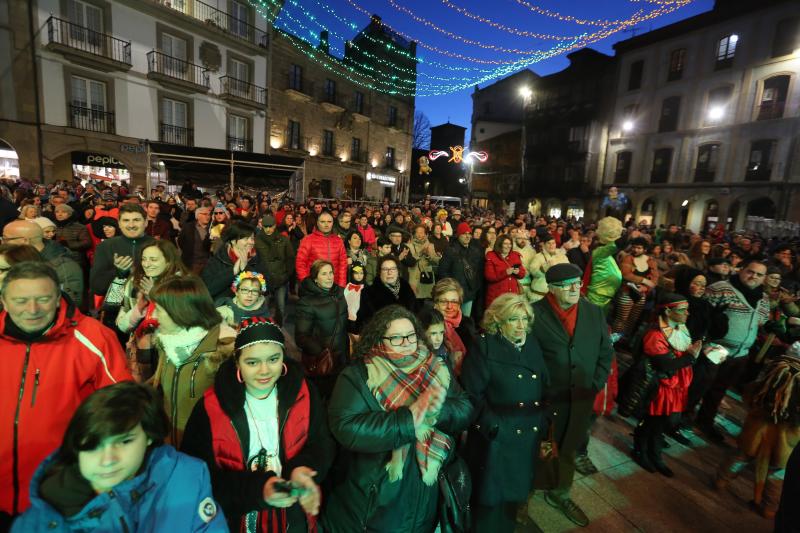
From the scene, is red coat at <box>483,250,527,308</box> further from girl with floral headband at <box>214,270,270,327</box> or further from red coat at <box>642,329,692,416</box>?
girl with floral headband at <box>214,270,270,327</box>

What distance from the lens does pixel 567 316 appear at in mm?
2828

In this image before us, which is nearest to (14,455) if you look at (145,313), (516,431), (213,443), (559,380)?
(213,443)

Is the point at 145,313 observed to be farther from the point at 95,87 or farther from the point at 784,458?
the point at 95,87

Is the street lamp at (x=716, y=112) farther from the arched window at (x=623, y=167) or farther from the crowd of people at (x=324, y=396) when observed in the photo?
the crowd of people at (x=324, y=396)

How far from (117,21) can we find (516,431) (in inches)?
867

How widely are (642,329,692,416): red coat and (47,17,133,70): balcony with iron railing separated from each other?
67.8ft

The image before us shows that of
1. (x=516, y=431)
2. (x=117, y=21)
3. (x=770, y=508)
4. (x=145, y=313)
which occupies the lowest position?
(x=770, y=508)

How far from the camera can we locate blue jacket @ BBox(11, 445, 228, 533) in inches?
49.0

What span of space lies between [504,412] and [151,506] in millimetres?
1866

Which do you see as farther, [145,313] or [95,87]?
[95,87]

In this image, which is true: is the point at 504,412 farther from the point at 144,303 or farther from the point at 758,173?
the point at 758,173

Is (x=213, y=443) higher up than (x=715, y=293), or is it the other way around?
(x=715, y=293)

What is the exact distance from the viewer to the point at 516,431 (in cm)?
236

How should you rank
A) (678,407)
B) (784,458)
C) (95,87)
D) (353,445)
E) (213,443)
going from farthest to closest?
(95,87), (678,407), (784,458), (353,445), (213,443)
